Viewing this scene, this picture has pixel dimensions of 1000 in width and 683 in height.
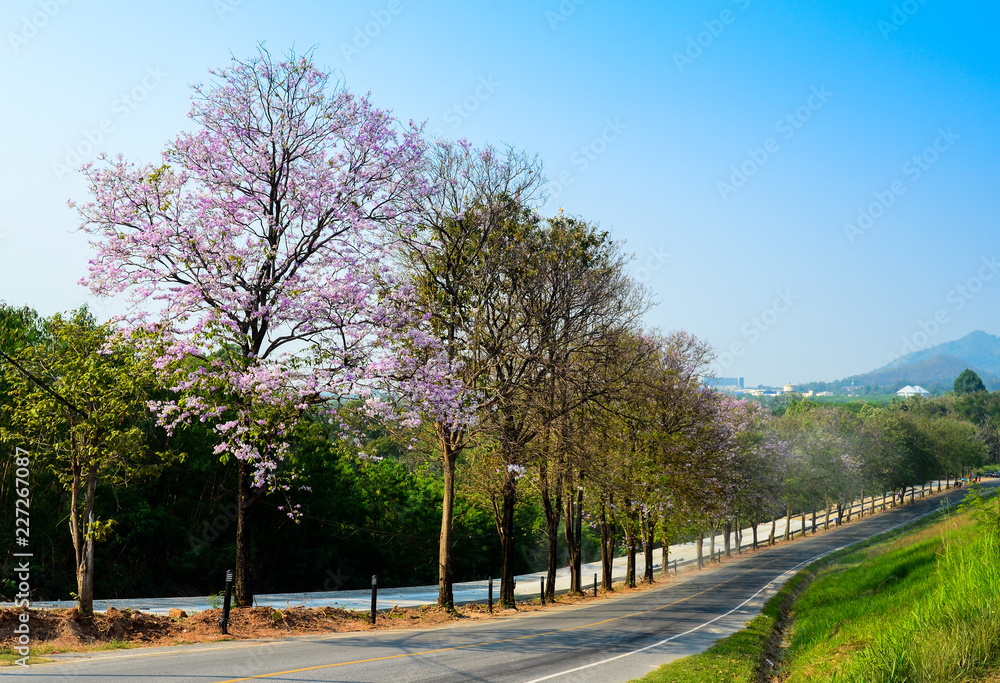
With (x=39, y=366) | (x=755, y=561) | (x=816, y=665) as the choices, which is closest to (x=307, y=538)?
(x=39, y=366)

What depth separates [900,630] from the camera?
33.0ft

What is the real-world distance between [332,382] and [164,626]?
229 inches

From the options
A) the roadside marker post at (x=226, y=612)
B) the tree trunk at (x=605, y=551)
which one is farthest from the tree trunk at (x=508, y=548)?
the roadside marker post at (x=226, y=612)

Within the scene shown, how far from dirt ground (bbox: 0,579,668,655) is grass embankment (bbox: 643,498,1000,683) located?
7.67m

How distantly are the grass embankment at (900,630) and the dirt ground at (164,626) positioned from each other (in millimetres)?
7669

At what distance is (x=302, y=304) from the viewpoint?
16.2 m

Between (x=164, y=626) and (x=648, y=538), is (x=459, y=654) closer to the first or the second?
(x=164, y=626)

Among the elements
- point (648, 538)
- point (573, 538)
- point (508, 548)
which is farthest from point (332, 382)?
point (648, 538)

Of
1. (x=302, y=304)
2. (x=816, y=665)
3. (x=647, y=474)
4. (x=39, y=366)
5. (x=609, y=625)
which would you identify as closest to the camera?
(x=816, y=665)

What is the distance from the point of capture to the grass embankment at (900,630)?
26.4ft

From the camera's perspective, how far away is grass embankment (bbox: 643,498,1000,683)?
26.4 feet

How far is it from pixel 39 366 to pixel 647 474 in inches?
989

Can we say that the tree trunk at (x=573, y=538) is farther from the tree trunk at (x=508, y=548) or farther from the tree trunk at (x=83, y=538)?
the tree trunk at (x=83, y=538)

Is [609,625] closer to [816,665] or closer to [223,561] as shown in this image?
[816,665]
